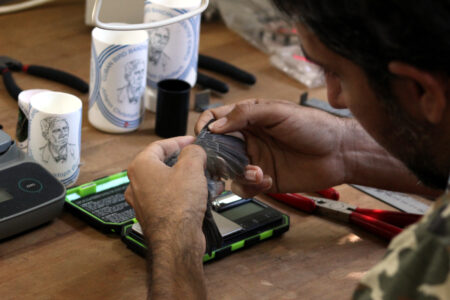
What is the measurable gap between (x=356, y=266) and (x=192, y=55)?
590 millimetres

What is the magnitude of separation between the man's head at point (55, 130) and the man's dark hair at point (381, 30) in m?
0.48

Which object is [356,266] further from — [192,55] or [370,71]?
[192,55]

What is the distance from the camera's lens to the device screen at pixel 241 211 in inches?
42.7

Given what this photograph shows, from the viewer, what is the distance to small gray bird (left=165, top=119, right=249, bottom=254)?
0.99 meters

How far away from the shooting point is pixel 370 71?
2.43ft

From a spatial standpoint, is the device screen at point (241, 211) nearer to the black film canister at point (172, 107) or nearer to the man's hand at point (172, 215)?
the man's hand at point (172, 215)

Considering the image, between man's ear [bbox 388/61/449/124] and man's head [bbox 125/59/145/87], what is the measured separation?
2.17 ft

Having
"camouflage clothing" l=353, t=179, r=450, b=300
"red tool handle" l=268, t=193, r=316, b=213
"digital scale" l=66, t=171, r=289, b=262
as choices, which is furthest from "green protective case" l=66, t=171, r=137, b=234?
"camouflage clothing" l=353, t=179, r=450, b=300

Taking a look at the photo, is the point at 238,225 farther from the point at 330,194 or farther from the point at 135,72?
the point at 135,72

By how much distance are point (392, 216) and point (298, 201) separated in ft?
0.50

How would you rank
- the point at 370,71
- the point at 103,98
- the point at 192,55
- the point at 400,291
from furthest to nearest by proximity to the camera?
the point at 192,55 → the point at 103,98 → the point at 370,71 → the point at 400,291

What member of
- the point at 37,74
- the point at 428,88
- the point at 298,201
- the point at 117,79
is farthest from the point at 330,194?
the point at 37,74

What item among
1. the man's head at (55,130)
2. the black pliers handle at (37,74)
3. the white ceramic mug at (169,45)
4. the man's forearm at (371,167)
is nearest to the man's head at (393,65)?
the man's forearm at (371,167)

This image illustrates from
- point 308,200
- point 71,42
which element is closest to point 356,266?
point 308,200
